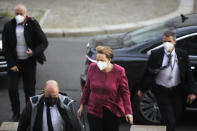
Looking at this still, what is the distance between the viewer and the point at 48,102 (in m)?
5.48

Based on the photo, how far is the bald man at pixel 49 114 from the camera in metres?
5.47

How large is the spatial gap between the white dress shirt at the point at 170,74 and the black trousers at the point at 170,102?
7 centimetres

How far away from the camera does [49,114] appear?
5.49m

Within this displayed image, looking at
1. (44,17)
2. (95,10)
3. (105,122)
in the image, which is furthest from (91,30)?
(105,122)

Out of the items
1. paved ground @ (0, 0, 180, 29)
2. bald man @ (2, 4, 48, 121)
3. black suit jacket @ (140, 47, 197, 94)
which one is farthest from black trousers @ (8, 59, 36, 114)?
paved ground @ (0, 0, 180, 29)

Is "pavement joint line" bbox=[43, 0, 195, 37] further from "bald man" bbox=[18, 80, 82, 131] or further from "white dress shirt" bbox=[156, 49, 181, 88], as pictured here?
"bald man" bbox=[18, 80, 82, 131]

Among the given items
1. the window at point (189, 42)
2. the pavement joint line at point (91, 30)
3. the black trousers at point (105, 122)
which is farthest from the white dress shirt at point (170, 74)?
the pavement joint line at point (91, 30)

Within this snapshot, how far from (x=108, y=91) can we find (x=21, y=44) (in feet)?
7.10

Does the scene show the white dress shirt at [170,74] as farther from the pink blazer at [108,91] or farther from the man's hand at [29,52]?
the man's hand at [29,52]

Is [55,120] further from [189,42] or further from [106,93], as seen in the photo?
[189,42]

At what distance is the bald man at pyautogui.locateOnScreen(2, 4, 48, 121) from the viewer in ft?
24.5

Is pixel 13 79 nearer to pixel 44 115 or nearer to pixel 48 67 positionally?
pixel 44 115

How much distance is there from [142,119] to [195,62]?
1.22 meters

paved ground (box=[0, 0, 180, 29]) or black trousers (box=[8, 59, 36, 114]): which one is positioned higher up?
paved ground (box=[0, 0, 180, 29])
